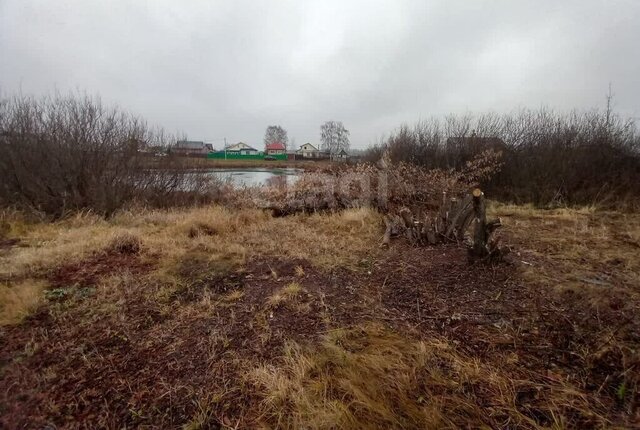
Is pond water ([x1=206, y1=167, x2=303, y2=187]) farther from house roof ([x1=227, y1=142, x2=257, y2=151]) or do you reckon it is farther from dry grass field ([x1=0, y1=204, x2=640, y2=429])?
house roof ([x1=227, y1=142, x2=257, y2=151])

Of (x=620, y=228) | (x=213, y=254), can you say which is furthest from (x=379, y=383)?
(x=620, y=228)

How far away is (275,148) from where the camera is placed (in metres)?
62.2

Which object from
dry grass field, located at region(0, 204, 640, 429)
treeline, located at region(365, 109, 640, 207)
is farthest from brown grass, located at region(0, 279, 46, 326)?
treeline, located at region(365, 109, 640, 207)

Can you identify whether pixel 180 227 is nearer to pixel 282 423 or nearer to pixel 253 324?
pixel 253 324

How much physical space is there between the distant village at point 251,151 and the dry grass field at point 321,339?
26.9 ft

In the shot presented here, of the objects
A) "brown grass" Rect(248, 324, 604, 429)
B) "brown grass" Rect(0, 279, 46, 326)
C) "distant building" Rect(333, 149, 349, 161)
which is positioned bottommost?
"brown grass" Rect(248, 324, 604, 429)

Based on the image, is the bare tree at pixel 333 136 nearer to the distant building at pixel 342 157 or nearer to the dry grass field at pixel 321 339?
the distant building at pixel 342 157

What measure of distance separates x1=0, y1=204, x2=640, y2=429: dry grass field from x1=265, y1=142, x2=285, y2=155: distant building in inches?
2305

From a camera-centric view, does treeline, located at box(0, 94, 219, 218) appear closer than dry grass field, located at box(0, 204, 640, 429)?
No

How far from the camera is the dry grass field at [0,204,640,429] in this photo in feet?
5.41

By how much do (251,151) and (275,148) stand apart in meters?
12.4

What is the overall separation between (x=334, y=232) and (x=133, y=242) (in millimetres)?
3498

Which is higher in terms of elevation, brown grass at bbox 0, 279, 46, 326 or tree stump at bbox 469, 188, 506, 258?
tree stump at bbox 469, 188, 506, 258

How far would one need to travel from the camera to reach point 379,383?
5.81 feet
